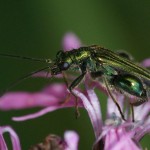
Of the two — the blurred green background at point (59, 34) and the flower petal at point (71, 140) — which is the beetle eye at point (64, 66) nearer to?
the flower petal at point (71, 140)

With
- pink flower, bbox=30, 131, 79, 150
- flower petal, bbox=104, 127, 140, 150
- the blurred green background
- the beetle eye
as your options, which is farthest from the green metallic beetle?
the blurred green background

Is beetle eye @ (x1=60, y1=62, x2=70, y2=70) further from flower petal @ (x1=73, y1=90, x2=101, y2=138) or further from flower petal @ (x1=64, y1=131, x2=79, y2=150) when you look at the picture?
flower petal @ (x1=64, y1=131, x2=79, y2=150)

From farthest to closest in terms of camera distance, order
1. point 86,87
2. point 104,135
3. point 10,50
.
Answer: point 10,50 → point 86,87 → point 104,135

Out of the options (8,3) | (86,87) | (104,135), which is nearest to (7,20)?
(8,3)

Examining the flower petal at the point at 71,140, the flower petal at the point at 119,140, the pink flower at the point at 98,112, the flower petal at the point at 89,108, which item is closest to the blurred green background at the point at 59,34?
the pink flower at the point at 98,112

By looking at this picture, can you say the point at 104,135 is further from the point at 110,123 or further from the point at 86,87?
the point at 86,87

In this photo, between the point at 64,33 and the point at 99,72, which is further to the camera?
the point at 64,33
